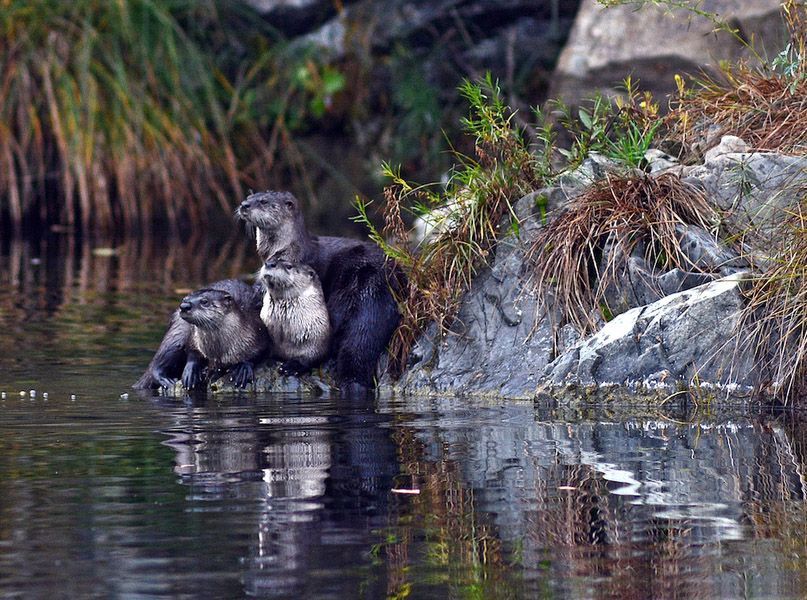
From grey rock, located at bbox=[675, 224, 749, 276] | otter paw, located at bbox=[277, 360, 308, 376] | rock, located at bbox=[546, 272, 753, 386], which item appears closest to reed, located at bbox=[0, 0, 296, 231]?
otter paw, located at bbox=[277, 360, 308, 376]

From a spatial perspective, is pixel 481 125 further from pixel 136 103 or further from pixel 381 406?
pixel 136 103

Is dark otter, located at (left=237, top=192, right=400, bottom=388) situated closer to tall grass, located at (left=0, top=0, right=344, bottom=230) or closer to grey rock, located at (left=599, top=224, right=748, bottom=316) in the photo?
grey rock, located at (left=599, top=224, right=748, bottom=316)

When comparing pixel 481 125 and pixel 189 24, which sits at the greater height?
pixel 189 24

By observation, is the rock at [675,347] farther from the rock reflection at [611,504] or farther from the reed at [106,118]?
the reed at [106,118]

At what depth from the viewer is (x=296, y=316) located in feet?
19.0

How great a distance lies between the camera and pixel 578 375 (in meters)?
5.20

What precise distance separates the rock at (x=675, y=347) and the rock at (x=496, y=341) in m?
0.31

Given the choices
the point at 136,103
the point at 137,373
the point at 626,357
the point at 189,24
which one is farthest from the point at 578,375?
the point at 189,24

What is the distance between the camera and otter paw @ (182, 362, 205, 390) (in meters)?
5.84

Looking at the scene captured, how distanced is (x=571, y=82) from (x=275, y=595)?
348 inches

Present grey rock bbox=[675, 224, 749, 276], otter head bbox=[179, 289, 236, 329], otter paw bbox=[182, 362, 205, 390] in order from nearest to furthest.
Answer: grey rock bbox=[675, 224, 749, 276]
otter head bbox=[179, 289, 236, 329]
otter paw bbox=[182, 362, 205, 390]

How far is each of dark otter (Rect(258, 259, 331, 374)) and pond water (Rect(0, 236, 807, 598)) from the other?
25cm

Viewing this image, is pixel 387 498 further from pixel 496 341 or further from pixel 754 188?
pixel 754 188

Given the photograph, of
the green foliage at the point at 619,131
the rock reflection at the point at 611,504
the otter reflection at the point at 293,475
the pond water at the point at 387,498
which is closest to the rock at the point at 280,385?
the pond water at the point at 387,498
